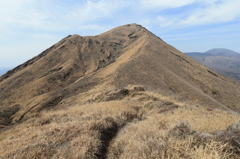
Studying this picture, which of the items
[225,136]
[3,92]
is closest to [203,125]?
[225,136]

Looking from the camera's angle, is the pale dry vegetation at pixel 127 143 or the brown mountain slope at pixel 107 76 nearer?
the pale dry vegetation at pixel 127 143

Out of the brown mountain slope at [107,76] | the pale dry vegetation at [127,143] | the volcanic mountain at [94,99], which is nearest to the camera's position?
the pale dry vegetation at [127,143]

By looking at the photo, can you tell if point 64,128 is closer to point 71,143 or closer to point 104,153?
point 71,143

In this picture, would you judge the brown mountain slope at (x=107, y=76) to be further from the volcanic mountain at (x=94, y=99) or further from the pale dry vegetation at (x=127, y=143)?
the pale dry vegetation at (x=127, y=143)

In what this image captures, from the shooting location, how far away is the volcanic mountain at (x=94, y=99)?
511 centimetres

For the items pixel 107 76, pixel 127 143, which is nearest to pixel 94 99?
pixel 107 76

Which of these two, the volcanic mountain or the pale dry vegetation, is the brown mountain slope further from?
the pale dry vegetation

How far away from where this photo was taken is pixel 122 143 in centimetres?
508

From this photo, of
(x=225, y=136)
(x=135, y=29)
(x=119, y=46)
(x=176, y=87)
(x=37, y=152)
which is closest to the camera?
(x=225, y=136)

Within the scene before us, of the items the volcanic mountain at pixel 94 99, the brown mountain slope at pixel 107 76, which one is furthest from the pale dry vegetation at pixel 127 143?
the brown mountain slope at pixel 107 76

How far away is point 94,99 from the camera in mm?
14844

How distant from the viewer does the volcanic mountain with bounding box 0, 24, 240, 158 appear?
16.8 feet

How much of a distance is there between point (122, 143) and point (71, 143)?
1.63 meters

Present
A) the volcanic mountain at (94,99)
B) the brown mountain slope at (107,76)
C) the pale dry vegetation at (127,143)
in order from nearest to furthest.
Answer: the pale dry vegetation at (127,143)
the volcanic mountain at (94,99)
the brown mountain slope at (107,76)
